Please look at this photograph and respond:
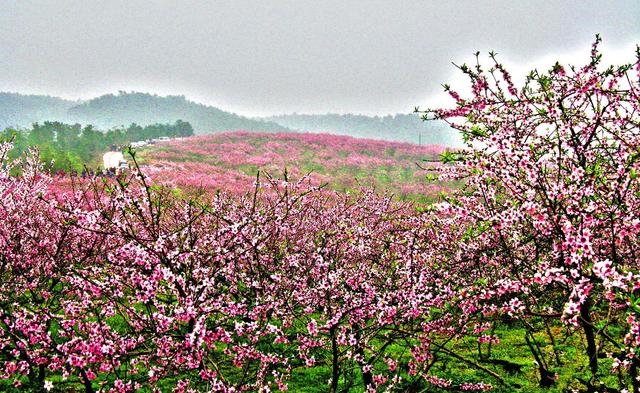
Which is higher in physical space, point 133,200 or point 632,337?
point 133,200

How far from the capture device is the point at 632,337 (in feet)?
12.3

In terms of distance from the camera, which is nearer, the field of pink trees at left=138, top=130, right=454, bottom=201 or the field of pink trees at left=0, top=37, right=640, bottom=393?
the field of pink trees at left=0, top=37, right=640, bottom=393

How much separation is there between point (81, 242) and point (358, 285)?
6.67 m

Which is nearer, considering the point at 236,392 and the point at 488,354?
the point at 236,392

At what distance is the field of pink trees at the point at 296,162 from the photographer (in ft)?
109

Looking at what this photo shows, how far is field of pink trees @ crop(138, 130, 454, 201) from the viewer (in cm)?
3309

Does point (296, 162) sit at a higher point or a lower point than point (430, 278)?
higher

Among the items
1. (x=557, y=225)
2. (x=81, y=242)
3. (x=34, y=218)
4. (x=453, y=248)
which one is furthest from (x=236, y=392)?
(x=34, y=218)

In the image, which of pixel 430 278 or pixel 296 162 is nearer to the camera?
pixel 430 278

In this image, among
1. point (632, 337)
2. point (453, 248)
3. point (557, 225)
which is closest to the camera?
point (632, 337)

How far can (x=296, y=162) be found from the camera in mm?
43125

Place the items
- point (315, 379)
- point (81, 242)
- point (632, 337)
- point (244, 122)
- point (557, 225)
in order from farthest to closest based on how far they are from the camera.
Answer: point (244, 122) → point (81, 242) → point (315, 379) → point (557, 225) → point (632, 337)

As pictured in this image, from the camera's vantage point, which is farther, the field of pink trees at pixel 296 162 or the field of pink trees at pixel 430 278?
the field of pink trees at pixel 296 162

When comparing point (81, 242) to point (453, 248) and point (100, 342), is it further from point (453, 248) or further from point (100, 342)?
point (453, 248)
